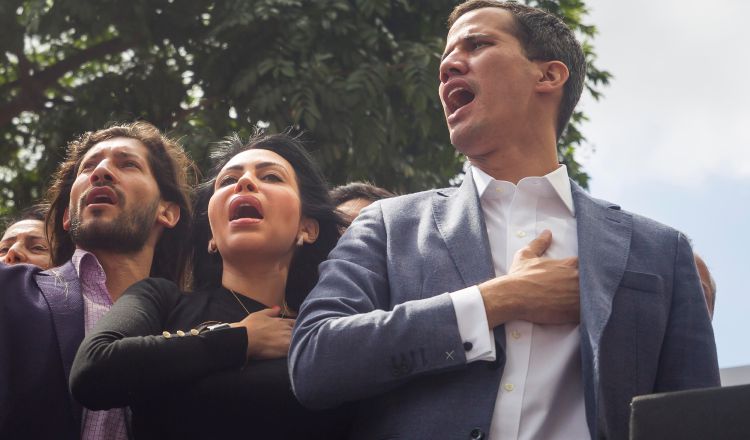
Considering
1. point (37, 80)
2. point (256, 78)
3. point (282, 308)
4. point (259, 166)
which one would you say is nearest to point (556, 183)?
point (282, 308)

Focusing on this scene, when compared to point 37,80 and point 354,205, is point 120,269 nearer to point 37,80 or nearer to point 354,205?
point 354,205

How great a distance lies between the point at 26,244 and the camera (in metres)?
5.04

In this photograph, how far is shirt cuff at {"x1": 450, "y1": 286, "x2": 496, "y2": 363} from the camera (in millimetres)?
2789

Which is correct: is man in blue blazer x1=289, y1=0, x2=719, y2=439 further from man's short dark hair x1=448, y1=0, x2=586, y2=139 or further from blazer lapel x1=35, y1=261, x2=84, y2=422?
blazer lapel x1=35, y1=261, x2=84, y2=422

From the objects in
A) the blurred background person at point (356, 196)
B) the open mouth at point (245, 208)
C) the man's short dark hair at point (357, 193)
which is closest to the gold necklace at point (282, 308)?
the open mouth at point (245, 208)

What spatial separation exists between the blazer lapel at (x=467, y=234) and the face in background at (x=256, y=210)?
666mm

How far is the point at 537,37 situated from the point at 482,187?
2.15 ft

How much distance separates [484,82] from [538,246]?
669 mm

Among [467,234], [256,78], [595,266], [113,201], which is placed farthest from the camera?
[256,78]

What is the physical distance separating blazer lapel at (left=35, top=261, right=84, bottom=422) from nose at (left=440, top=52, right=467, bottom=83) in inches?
50.5

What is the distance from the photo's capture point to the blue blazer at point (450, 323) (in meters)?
2.76

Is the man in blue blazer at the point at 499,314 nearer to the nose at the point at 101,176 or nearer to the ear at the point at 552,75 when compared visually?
the ear at the point at 552,75

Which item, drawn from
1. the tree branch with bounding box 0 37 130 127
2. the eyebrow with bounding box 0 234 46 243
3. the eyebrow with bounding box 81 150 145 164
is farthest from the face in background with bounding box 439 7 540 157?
the tree branch with bounding box 0 37 130 127

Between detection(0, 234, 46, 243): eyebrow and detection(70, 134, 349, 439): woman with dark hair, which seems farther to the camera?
detection(0, 234, 46, 243): eyebrow
